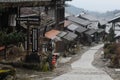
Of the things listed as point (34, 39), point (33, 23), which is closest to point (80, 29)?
point (34, 39)

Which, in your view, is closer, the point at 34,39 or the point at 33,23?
the point at 33,23

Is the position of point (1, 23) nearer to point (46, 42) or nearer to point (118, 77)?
point (118, 77)

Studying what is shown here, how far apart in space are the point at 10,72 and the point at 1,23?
9.66 metres

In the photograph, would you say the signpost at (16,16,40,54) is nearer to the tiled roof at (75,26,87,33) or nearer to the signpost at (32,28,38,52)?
the signpost at (32,28,38,52)

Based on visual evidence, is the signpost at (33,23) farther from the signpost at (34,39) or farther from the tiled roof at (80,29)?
the tiled roof at (80,29)

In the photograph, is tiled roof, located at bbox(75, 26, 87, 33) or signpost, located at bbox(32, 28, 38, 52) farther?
tiled roof, located at bbox(75, 26, 87, 33)

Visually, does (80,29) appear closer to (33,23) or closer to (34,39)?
(34,39)

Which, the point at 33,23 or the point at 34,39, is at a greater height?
the point at 33,23

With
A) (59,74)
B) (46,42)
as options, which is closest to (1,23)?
(59,74)

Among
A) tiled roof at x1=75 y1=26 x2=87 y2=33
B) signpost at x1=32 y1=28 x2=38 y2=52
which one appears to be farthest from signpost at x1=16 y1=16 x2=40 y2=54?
tiled roof at x1=75 y1=26 x2=87 y2=33

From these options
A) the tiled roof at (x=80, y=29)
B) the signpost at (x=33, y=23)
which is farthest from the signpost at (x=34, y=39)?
the tiled roof at (x=80, y=29)

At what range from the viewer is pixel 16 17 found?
30016 millimetres

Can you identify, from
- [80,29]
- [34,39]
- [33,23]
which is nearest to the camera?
[33,23]

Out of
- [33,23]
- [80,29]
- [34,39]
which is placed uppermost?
Answer: [33,23]
